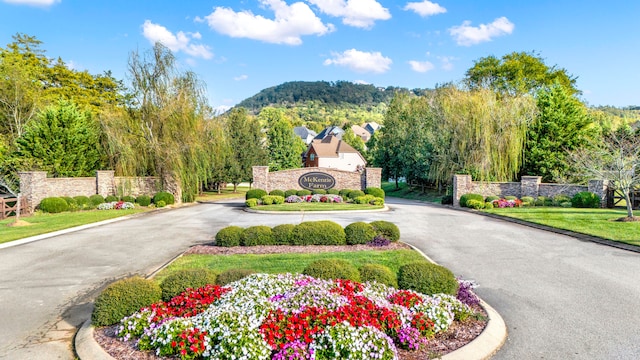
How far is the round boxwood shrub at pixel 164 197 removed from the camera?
2464 centimetres

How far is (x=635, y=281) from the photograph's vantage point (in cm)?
811

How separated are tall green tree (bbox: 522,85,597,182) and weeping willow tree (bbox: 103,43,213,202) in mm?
22867

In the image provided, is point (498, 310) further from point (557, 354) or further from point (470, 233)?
point (470, 233)

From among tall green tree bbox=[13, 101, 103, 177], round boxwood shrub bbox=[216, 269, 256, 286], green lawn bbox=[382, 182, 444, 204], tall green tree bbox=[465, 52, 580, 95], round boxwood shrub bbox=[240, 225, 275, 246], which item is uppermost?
tall green tree bbox=[465, 52, 580, 95]

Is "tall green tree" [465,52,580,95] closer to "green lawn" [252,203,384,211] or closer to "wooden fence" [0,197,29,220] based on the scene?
"green lawn" [252,203,384,211]

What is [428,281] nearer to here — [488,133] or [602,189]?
[602,189]

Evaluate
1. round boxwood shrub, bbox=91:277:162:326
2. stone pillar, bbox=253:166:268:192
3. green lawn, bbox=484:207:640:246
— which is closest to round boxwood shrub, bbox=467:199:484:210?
green lawn, bbox=484:207:640:246

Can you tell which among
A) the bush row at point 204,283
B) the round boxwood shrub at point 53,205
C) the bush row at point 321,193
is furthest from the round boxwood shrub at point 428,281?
the round boxwood shrub at point 53,205

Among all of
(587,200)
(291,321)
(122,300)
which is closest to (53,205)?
(122,300)

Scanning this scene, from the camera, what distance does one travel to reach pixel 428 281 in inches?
261

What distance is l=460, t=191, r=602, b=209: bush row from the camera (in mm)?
20578

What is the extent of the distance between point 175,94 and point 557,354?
2526cm

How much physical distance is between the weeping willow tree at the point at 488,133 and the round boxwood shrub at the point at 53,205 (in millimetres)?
24678

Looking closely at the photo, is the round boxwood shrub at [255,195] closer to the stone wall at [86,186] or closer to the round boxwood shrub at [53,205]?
the stone wall at [86,186]
